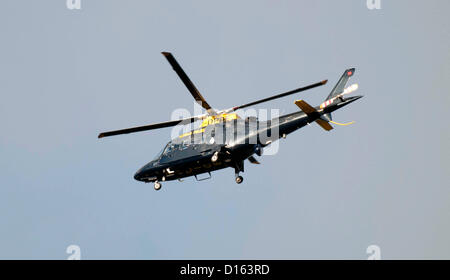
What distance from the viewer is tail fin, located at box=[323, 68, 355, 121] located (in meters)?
34.6

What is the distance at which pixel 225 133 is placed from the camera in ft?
119

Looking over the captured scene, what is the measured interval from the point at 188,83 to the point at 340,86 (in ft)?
25.6

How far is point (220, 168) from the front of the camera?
36.9m

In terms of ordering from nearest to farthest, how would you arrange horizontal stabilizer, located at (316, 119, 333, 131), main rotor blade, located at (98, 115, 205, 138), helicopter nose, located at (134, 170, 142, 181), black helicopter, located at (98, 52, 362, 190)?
1. black helicopter, located at (98, 52, 362, 190)
2. horizontal stabilizer, located at (316, 119, 333, 131)
3. main rotor blade, located at (98, 115, 205, 138)
4. helicopter nose, located at (134, 170, 142, 181)

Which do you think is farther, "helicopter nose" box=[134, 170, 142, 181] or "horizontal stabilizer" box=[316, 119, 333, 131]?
"helicopter nose" box=[134, 170, 142, 181]

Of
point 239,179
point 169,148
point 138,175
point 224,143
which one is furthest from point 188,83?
point 138,175

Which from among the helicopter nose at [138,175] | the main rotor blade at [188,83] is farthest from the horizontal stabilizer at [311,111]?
the helicopter nose at [138,175]

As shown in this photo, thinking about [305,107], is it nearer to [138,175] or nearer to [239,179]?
[239,179]

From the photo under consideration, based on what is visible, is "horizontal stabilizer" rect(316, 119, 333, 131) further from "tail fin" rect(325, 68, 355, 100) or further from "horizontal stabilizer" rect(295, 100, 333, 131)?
"tail fin" rect(325, 68, 355, 100)

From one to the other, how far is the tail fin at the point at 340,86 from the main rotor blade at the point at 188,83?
249 inches

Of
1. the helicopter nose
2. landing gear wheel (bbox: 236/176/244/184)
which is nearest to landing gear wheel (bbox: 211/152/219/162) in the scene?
landing gear wheel (bbox: 236/176/244/184)

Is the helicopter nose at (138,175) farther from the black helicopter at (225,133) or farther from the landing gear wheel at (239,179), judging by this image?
the landing gear wheel at (239,179)

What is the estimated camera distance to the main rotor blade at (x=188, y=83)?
111 ft
